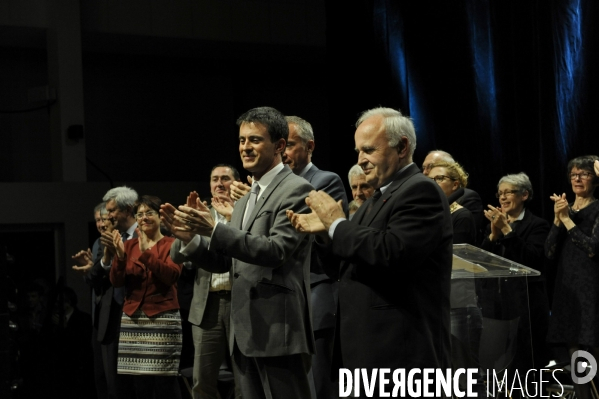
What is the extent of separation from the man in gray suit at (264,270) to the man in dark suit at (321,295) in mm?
516

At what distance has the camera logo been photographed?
401 cm

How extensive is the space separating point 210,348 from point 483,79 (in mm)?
2816

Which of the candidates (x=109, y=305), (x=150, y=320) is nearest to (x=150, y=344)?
(x=150, y=320)

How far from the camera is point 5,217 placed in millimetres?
7602

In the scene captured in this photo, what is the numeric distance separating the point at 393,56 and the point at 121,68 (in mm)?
3711

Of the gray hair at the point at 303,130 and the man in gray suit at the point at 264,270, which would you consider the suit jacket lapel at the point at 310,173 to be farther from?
the man in gray suit at the point at 264,270

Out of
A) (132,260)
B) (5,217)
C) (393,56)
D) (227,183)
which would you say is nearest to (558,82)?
(393,56)

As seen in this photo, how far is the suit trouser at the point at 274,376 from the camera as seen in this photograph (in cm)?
275

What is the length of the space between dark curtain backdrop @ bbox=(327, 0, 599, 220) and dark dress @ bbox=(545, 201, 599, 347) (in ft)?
2.19

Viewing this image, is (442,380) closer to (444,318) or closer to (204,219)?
(444,318)

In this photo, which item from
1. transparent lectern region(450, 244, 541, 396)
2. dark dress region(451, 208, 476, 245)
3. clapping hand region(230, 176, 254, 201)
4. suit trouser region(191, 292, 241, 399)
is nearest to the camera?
clapping hand region(230, 176, 254, 201)

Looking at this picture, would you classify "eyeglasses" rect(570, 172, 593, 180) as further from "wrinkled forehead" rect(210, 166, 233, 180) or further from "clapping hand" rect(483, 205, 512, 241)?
"wrinkled forehead" rect(210, 166, 233, 180)

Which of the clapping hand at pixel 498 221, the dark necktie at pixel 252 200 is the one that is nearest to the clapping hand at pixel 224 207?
the dark necktie at pixel 252 200

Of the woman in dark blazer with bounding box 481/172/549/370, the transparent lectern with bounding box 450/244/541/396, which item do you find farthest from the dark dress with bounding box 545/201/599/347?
the transparent lectern with bounding box 450/244/541/396
